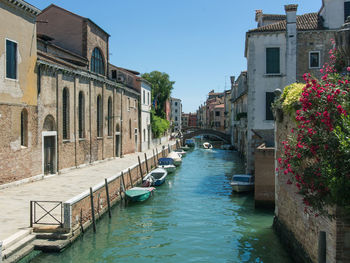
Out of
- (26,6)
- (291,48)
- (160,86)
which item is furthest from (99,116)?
(160,86)

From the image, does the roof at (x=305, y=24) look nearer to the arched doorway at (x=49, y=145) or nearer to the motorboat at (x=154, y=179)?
the motorboat at (x=154, y=179)

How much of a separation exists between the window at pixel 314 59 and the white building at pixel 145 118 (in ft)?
65.0

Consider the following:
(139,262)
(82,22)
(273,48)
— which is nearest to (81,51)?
(82,22)

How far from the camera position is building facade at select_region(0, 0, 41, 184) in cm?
1409

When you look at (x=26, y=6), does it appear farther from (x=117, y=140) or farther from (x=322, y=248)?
(x=117, y=140)

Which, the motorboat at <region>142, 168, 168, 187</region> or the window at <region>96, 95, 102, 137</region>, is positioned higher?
the window at <region>96, 95, 102, 137</region>

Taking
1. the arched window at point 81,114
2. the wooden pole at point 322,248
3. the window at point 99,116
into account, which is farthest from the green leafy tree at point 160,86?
the wooden pole at point 322,248

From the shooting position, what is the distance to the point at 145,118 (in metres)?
37.7

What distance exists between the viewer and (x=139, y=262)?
9922 mm

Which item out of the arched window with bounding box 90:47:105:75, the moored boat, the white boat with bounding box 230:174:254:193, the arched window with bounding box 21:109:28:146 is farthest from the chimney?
the arched window with bounding box 90:47:105:75

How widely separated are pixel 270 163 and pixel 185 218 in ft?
13.5

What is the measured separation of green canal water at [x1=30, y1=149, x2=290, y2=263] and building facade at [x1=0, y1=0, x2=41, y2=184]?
14.3 ft

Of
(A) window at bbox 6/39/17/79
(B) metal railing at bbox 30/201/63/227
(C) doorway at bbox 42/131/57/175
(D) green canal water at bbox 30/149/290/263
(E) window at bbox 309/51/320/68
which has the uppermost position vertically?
(E) window at bbox 309/51/320/68

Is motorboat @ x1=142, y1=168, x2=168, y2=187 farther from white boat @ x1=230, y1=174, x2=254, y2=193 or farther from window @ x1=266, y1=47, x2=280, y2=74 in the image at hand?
window @ x1=266, y1=47, x2=280, y2=74
